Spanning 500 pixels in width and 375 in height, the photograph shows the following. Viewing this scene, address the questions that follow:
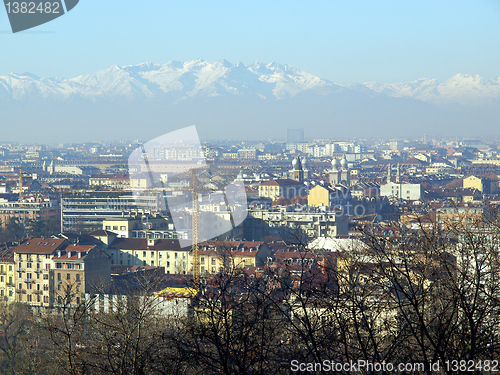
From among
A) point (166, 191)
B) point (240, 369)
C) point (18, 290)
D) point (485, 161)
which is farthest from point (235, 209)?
point (485, 161)

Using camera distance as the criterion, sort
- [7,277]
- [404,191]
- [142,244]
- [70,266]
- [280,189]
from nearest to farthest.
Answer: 1. [70,266]
2. [7,277]
3. [142,244]
4. [404,191]
5. [280,189]

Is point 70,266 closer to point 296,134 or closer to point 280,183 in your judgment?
point 280,183

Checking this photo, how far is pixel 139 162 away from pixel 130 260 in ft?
75.0

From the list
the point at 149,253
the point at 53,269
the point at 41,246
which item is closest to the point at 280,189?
the point at 149,253

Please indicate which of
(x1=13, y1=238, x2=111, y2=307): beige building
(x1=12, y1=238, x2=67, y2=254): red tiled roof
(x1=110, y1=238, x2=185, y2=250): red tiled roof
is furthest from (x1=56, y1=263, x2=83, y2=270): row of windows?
(x1=110, y1=238, x2=185, y2=250): red tiled roof

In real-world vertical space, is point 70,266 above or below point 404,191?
above

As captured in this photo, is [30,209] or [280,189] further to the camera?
[280,189]

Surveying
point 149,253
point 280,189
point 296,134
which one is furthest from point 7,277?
point 296,134

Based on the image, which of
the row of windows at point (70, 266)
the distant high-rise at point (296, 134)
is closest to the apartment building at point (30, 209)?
the row of windows at point (70, 266)

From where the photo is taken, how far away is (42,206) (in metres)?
21.5

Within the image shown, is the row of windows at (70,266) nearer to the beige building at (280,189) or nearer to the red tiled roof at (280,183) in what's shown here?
the beige building at (280,189)

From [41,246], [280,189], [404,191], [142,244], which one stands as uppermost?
[41,246]

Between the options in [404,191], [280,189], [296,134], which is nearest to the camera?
[404,191]

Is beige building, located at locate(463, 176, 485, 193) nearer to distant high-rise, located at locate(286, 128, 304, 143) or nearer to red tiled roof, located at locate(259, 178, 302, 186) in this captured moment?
red tiled roof, located at locate(259, 178, 302, 186)
